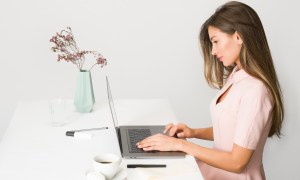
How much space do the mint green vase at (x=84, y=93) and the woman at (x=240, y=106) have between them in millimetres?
462

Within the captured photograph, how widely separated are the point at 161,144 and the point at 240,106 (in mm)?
312

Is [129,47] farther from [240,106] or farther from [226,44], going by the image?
[240,106]

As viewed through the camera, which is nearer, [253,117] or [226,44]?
[253,117]

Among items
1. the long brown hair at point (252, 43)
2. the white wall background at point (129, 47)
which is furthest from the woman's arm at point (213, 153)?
the white wall background at point (129, 47)

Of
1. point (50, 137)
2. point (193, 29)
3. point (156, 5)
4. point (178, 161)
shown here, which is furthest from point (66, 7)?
point (178, 161)

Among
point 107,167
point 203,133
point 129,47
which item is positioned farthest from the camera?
point 129,47

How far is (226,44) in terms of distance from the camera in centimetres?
170

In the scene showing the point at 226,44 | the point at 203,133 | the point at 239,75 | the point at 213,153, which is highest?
the point at 226,44

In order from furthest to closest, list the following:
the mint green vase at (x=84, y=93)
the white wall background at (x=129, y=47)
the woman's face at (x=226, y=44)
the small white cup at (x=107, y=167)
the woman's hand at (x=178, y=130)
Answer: the white wall background at (x=129, y=47), the mint green vase at (x=84, y=93), the woman's hand at (x=178, y=130), the woman's face at (x=226, y=44), the small white cup at (x=107, y=167)

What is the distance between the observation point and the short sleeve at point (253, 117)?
157 cm

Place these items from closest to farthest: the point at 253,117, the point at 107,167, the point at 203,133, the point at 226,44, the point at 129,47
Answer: the point at 107,167, the point at 253,117, the point at 226,44, the point at 203,133, the point at 129,47

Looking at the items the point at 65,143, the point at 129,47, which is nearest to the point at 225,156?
the point at 65,143

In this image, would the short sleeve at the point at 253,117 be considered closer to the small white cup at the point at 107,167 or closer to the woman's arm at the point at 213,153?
the woman's arm at the point at 213,153

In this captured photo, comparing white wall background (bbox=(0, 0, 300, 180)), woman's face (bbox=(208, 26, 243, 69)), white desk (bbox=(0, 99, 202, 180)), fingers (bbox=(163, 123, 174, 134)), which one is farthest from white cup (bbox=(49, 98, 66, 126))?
white wall background (bbox=(0, 0, 300, 180))
